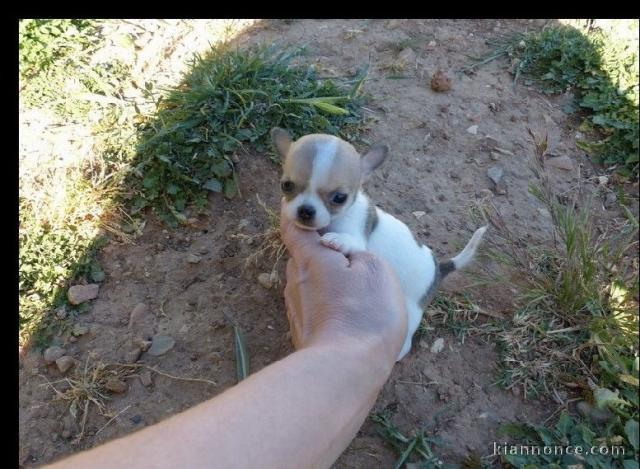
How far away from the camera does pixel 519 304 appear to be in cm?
309

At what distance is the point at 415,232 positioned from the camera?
3.46 meters

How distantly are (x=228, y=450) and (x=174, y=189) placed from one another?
2.26 metres

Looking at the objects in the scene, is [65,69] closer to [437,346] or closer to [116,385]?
[116,385]

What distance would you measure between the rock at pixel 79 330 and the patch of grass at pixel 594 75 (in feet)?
11.2

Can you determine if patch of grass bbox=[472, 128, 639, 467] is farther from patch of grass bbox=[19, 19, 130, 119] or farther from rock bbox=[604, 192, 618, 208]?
patch of grass bbox=[19, 19, 130, 119]

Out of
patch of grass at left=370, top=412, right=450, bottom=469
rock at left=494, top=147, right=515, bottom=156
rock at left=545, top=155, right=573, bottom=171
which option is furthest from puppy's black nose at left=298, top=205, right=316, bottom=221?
rock at left=545, top=155, right=573, bottom=171

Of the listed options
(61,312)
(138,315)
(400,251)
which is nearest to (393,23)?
(400,251)

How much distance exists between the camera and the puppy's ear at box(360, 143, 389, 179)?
2965mm

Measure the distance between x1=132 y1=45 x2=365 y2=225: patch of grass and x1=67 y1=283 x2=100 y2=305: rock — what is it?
0.61 metres

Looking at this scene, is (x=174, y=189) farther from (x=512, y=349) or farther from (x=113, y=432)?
(x=512, y=349)

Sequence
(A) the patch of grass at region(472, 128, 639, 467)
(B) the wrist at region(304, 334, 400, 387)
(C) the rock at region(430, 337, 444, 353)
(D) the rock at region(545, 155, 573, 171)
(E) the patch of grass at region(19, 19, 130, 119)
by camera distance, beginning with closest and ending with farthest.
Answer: (B) the wrist at region(304, 334, 400, 387) → (A) the patch of grass at region(472, 128, 639, 467) → (C) the rock at region(430, 337, 444, 353) → (D) the rock at region(545, 155, 573, 171) → (E) the patch of grass at region(19, 19, 130, 119)

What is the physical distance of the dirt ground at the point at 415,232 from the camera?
283 centimetres

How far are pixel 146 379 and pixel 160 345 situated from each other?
0.68 feet

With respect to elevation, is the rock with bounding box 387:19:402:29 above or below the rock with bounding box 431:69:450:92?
above
